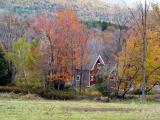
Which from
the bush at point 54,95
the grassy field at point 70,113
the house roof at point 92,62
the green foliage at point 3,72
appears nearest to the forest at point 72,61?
the green foliage at point 3,72

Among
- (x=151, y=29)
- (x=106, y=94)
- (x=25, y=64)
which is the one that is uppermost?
(x=151, y=29)

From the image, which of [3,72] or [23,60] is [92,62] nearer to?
[23,60]

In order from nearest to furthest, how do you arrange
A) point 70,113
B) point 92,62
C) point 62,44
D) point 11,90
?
point 70,113 < point 11,90 < point 62,44 < point 92,62

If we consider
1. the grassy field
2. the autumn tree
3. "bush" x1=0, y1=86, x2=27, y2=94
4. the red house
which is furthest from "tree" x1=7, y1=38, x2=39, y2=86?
the grassy field

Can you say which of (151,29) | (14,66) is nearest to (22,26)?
(14,66)

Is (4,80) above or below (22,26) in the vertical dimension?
below

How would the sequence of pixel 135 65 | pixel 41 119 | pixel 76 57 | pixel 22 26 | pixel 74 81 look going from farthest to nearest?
pixel 22 26
pixel 74 81
pixel 76 57
pixel 135 65
pixel 41 119

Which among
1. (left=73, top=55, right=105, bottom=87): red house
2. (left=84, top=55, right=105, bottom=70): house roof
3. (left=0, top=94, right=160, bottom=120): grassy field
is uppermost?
(left=0, top=94, right=160, bottom=120): grassy field

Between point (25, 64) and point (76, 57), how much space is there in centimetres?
796

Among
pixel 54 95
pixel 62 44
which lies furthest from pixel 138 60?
pixel 54 95

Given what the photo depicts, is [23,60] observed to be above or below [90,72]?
above

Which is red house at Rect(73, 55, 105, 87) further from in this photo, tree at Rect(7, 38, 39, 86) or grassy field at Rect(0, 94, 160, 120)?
grassy field at Rect(0, 94, 160, 120)

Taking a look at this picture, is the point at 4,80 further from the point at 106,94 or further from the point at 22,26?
the point at 22,26

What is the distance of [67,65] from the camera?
62406mm
